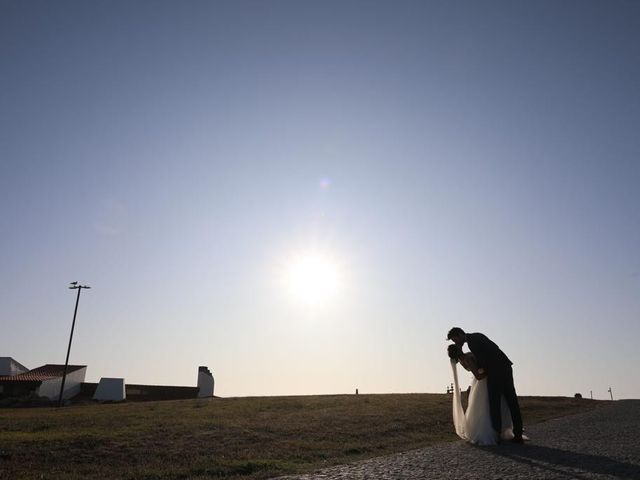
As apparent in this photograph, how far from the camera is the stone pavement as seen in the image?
6.93 metres

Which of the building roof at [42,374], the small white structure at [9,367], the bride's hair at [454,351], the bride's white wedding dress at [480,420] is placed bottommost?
the bride's white wedding dress at [480,420]

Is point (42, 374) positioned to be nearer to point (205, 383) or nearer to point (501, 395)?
point (205, 383)

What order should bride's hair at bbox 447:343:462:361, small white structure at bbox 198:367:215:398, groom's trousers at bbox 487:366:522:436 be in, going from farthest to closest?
small white structure at bbox 198:367:215:398, bride's hair at bbox 447:343:462:361, groom's trousers at bbox 487:366:522:436

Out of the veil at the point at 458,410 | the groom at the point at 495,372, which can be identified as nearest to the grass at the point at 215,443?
the veil at the point at 458,410

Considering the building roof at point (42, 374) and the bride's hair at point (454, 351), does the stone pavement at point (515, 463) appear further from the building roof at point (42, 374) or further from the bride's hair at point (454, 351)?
the building roof at point (42, 374)

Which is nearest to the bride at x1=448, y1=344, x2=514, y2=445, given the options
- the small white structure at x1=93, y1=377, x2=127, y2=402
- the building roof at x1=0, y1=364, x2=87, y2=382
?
the small white structure at x1=93, y1=377, x2=127, y2=402

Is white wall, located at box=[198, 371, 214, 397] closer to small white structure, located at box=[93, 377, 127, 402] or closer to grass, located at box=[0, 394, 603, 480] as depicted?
small white structure, located at box=[93, 377, 127, 402]

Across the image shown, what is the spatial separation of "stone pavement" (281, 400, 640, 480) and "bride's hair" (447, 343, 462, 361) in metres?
1.86

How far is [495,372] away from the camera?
11008mm

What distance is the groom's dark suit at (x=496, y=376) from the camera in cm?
1062

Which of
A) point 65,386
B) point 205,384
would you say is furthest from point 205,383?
point 65,386

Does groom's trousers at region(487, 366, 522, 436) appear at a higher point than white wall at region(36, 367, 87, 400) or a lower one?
lower

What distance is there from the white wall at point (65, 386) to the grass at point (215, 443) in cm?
3568

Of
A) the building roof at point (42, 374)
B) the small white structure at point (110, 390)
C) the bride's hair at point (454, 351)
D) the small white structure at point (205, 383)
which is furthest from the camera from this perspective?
the building roof at point (42, 374)
